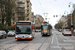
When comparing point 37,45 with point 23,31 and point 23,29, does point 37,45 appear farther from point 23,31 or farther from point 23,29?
point 23,29

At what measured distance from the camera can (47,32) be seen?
102 ft

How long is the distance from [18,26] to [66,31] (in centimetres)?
1931

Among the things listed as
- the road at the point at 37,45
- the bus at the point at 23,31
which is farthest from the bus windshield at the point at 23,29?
the road at the point at 37,45

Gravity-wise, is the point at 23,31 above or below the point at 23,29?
below

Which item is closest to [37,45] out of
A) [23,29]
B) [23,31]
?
[23,31]

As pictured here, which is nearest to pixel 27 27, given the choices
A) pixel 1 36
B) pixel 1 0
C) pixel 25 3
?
pixel 1 36

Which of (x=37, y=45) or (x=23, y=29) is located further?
(x=23, y=29)

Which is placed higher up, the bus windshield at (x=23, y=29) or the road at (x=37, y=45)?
the bus windshield at (x=23, y=29)

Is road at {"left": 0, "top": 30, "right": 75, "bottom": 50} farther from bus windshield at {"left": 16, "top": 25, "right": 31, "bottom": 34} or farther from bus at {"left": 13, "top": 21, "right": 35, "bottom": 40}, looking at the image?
bus windshield at {"left": 16, "top": 25, "right": 31, "bottom": 34}

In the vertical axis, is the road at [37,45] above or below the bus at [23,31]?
below

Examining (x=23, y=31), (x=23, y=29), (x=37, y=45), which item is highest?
(x=23, y=29)

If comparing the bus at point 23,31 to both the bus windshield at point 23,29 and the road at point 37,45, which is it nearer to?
the bus windshield at point 23,29

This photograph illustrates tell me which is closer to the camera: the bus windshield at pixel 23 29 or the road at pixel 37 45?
the road at pixel 37 45

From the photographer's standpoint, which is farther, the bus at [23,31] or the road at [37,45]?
the bus at [23,31]
